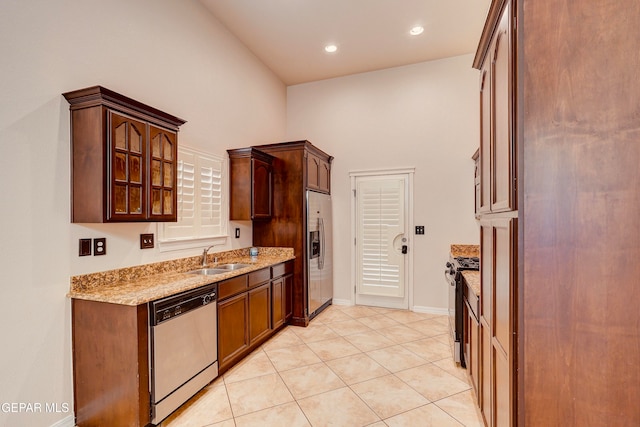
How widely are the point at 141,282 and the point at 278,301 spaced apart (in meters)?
1.62

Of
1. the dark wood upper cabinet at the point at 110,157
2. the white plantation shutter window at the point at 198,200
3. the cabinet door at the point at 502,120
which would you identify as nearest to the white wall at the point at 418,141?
the white plantation shutter window at the point at 198,200

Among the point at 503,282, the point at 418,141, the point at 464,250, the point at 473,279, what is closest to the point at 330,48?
the point at 418,141

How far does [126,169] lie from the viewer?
2119 mm

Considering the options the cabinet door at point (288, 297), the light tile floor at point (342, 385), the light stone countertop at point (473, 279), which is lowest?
the light tile floor at point (342, 385)

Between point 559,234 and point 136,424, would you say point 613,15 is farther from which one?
point 136,424

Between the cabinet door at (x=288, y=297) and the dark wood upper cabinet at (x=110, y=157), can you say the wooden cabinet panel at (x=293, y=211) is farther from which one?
the dark wood upper cabinet at (x=110, y=157)

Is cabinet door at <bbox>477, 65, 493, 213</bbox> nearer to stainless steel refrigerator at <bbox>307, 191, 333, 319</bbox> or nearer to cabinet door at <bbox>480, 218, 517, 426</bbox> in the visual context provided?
cabinet door at <bbox>480, 218, 517, 426</bbox>

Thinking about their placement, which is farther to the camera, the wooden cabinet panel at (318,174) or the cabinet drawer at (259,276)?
the wooden cabinet panel at (318,174)

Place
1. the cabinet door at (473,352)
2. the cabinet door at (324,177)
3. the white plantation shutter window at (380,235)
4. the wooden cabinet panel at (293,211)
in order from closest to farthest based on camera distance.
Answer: the cabinet door at (473,352) → the wooden cabinet panel at (293,211) → the cabinet door at (324,177) → the white plantation shutter window at (380,235)

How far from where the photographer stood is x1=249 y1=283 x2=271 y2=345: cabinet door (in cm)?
307

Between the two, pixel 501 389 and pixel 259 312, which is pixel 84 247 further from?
pixel 501 389

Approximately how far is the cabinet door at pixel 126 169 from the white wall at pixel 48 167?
0.33 meters

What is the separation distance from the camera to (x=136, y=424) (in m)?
1.86

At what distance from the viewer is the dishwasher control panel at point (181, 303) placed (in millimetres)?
1971
